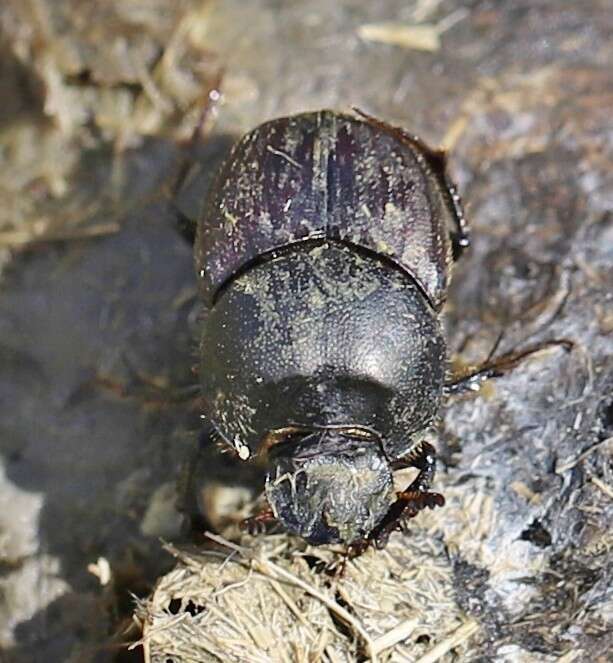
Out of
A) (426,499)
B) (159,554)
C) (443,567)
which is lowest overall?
(159,554)

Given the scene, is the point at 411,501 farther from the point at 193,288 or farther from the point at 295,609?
the point at 193,288

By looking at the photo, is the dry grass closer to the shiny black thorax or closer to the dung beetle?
the dung beetle

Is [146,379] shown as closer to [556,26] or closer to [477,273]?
[477,273]

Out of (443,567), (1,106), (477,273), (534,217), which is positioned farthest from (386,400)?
(1,106)

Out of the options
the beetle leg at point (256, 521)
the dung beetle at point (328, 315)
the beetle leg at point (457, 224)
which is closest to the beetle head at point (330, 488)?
the dung beetle at point (328, 315)

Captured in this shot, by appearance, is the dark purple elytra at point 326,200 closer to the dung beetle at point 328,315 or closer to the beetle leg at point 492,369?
the dung beetle at point 328,315

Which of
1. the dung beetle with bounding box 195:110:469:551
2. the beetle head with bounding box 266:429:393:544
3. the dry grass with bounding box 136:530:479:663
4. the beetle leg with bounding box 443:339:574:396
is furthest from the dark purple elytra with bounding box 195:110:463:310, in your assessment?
the dry grass with bounding box 136:530:479:663

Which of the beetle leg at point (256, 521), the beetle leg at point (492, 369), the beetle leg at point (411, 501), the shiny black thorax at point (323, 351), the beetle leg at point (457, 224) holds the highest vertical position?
the beetle leg at point (457, 224)
